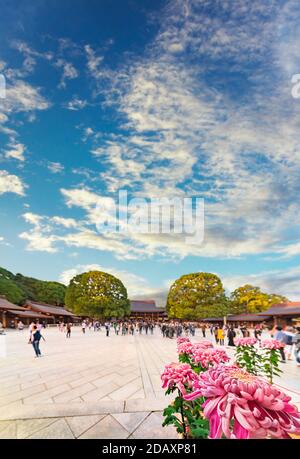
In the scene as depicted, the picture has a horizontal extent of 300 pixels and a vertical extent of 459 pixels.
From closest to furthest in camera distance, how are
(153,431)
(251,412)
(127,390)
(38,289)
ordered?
1. (251,412)
2. (153,431)
3. (127,390)
4. (38,289)

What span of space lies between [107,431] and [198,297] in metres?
54.8

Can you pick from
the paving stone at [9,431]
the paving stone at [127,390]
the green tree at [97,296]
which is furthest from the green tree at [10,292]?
the paving stone at [9,431]

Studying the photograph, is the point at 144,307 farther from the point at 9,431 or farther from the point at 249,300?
the point at 9,431

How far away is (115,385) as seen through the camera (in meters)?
7.36

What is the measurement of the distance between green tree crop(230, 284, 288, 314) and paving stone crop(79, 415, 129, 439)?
61.3 m

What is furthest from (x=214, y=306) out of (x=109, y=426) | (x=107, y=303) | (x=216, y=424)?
(x=216, y=424)

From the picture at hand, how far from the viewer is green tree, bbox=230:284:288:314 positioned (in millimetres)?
58875

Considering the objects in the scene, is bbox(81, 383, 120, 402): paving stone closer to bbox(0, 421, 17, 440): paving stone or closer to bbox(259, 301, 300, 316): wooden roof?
bbox(0, 421, 17, 440): paving stone

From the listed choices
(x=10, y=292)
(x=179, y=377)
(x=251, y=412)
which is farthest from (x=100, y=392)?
(x=10, y=292)

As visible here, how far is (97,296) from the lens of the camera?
2055 inches
